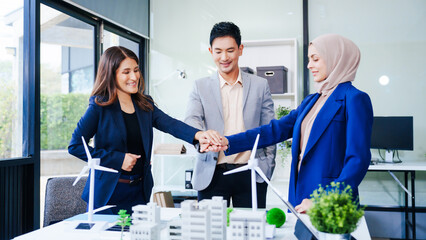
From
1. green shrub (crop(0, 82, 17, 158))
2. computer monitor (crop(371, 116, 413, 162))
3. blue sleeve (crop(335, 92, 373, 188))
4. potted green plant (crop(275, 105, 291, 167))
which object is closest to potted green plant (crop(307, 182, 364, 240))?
blue sleeve (crop(335, 92, 373, 188))

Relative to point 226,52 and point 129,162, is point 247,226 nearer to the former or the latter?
point 129,162

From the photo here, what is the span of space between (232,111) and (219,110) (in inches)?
3.6

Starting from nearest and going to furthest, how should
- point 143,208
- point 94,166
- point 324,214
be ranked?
point 324,214
point 143,208
point 94,166

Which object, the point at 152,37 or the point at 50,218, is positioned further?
the point at 152,37

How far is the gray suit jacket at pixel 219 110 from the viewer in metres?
2.57

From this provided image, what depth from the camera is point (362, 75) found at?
4.90 meters

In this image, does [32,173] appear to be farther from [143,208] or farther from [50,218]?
[143,208]

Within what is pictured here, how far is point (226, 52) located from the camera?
8.59 ft

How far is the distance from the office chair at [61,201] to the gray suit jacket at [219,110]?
0.74 meters

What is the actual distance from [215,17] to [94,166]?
12.4ft

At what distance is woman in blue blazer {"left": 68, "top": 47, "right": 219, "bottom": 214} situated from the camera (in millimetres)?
2146

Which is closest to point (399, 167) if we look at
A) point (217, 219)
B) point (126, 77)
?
point (126, 77)

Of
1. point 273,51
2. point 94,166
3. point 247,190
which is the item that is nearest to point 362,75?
point 273,51

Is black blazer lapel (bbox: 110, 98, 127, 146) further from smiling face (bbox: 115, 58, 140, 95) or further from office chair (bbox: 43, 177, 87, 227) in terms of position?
office chair (bbox: 43, 177, 87, 227)
